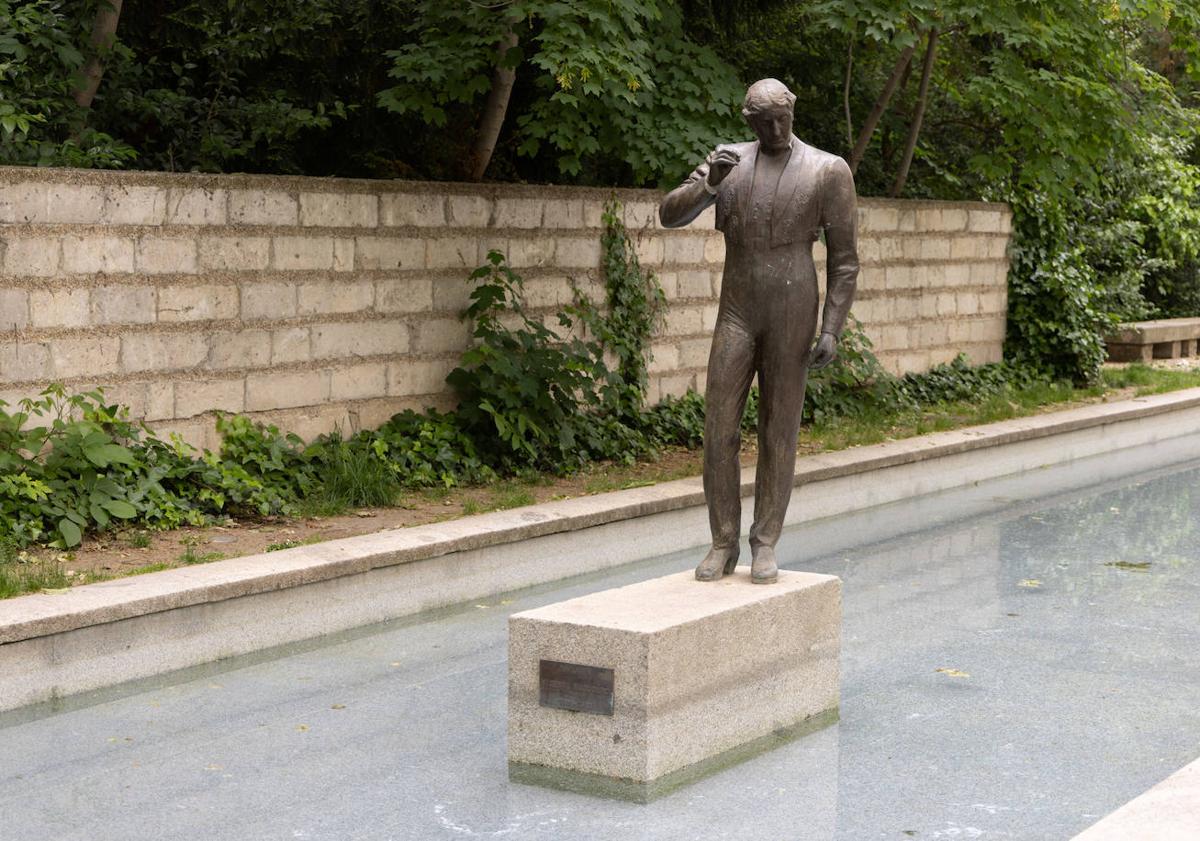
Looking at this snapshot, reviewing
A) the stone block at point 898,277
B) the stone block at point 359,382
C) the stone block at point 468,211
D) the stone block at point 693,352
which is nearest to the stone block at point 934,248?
the stone block at point 898,277

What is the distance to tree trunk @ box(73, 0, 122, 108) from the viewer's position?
1062 centimetres

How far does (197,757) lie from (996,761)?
2.82m

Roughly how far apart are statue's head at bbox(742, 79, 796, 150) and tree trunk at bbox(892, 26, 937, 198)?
385 inches

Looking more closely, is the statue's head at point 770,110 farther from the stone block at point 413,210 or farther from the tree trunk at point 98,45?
the tree trunk at point 98,45

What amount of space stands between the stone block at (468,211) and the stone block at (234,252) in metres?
1.51

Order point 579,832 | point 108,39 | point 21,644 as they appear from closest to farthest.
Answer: point 579,832
point 21,644
point 108,39

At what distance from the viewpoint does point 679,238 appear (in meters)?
12.6

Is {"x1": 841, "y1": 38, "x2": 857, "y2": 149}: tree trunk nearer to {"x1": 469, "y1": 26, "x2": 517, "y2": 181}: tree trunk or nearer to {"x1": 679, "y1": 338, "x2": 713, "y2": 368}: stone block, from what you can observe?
{"x1": 679, "y1": 338, "x2": 713, "y2": 368}: stone block

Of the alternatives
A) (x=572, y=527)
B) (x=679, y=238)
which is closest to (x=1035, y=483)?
(x=679, y=238)

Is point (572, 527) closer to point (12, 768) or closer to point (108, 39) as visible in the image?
point (12, 768)

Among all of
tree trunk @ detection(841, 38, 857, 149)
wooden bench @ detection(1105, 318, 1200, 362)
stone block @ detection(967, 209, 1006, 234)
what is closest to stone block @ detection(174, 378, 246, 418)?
tree trunk @ detection(841, 38, 857, 149)

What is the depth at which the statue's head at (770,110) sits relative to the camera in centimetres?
604

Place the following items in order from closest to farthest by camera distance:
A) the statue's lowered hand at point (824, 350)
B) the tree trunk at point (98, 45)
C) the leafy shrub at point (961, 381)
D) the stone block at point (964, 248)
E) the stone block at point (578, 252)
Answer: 1. the statue's lowered hand at point (824, 350)
2. the tree trunk at point (98, 45)
3. the stone block at point (578, 252)
4. the leafy shrub at point (961, 381)
5. the stone block at point (964, 248)

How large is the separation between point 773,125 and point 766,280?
1.90 feet
